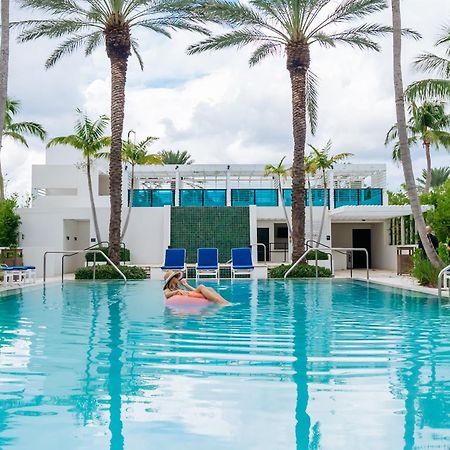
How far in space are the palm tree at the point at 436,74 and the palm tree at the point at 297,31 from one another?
1.78 metres

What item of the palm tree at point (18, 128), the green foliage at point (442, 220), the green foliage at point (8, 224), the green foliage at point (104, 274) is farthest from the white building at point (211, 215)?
the green foliage at point (442, 220)

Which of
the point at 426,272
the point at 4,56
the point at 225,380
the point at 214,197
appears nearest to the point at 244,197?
the point at 214,197

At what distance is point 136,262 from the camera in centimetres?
2714

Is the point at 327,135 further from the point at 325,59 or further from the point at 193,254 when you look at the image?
the point at 193,254

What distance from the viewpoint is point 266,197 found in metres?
28.9

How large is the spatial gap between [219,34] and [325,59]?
4626 mm

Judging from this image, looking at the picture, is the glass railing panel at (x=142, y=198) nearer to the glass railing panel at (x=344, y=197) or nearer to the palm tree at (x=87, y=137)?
the palm tree at (x=87, y=137)

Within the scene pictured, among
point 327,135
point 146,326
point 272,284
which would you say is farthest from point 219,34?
point 146,326

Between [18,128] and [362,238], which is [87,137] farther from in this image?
[362,238]

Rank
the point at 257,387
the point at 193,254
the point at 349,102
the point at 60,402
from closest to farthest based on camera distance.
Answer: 1. the point at 60,402
2. the point at 257,387
3. the point at 349,102
4. the point at 193,254

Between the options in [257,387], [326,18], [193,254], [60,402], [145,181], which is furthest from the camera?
[145,181]

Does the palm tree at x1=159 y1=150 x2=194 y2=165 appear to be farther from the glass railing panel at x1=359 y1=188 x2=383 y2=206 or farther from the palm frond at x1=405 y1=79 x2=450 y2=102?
the palm frond at x1=405 y1=79 x2=450 y2=102

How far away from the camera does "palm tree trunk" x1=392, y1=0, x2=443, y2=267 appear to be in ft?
49.3

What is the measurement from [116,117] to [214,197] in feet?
31.6
